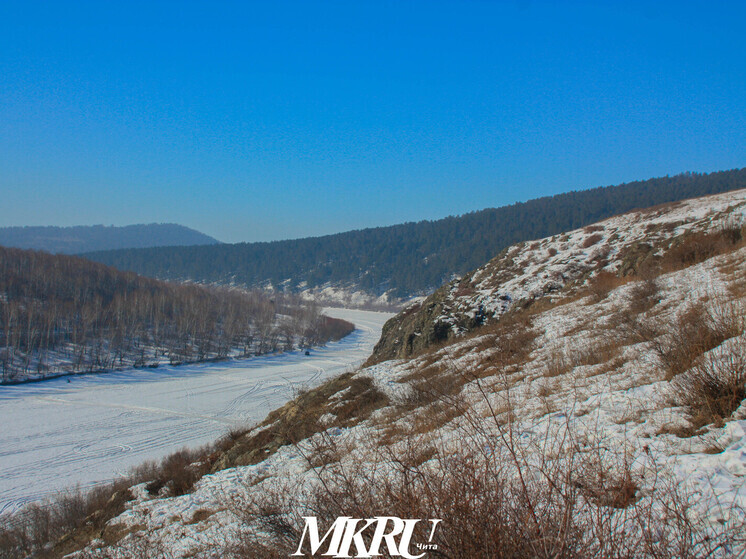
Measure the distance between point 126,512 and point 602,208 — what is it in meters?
136

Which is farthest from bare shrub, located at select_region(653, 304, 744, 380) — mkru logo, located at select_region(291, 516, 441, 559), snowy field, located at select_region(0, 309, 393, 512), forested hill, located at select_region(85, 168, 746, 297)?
forested hill, located at select_region(85, 168, 746, 297)

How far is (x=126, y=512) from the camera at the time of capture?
8.02 metres

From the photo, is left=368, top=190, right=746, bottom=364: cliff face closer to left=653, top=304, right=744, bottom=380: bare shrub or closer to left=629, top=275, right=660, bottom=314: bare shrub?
left=629, top=275, right=660, bottom=314: bare shrub

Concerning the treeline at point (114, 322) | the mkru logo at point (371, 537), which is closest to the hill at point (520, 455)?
the mkru logo at point (371, 537)

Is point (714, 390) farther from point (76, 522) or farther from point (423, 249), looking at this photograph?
point (423, 249)

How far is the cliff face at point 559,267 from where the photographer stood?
2022 centimetres

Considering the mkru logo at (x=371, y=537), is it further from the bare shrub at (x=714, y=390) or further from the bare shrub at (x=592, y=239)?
the bare shrub at (x=592, y=239)

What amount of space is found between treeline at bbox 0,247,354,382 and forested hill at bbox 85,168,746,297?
177 feet

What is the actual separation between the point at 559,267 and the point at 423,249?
464 feet

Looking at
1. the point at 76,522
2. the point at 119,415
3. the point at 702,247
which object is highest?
the point at 702,247

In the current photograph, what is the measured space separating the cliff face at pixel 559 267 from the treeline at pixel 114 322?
1860 inches

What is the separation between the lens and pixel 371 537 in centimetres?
247

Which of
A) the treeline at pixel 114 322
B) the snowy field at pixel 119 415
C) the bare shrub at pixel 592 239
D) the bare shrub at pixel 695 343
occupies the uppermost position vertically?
the bare shrub at pixel 592 239

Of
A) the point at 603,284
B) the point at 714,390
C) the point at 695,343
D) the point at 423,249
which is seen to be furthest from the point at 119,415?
the point at 423,249
